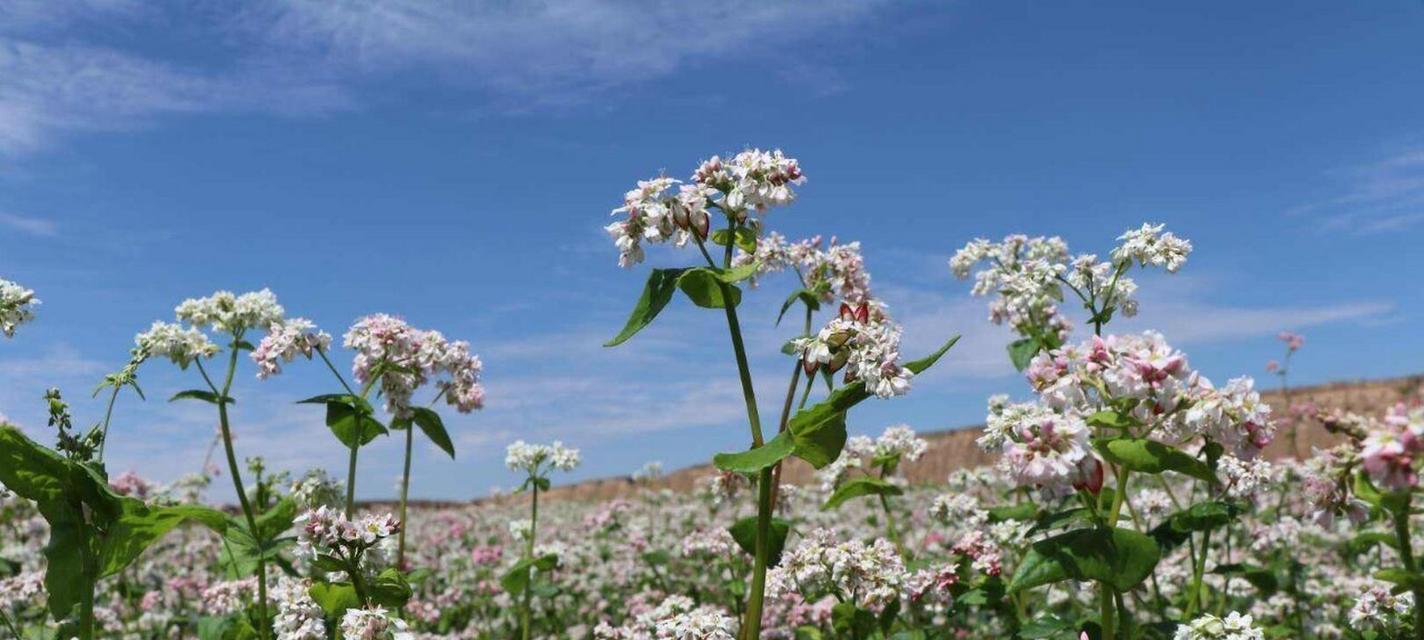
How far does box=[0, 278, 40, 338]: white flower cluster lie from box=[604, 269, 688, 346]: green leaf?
3561mm

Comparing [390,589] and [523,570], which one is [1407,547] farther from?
[523,570]

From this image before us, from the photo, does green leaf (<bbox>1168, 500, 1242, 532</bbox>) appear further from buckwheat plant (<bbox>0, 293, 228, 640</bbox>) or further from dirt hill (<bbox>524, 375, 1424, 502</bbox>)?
dirt hill (<bbox>524, 375, 1424, 502</bbox>)

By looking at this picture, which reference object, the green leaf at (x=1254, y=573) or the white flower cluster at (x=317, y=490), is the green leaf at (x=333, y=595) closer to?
the white flower cluster at (x=317, y=490)

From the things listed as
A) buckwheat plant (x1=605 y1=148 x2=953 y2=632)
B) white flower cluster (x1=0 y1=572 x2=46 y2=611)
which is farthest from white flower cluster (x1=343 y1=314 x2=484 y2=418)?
white flower cluster (x1=0 y1=572 x2=46 y2=611)

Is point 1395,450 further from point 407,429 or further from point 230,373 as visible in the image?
point 230,373

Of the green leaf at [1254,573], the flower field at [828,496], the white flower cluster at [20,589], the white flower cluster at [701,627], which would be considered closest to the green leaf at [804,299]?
the flower field at [828,496]

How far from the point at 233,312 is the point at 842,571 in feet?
13.4

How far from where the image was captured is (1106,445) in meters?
3.58

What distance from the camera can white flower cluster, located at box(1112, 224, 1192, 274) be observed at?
20.6ft

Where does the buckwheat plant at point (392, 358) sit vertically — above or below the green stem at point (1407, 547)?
above

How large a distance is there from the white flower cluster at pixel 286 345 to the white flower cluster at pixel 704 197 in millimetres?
2890

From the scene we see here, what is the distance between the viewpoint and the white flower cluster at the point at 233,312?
21.3ft

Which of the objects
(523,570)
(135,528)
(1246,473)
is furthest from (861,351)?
(523,570)

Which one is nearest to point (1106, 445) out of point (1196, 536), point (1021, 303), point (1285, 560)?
point (1021, 303)
